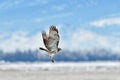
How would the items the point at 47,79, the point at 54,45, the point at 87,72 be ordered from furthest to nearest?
the point at 54,45 → the point at 87,72 → the point at 47,79

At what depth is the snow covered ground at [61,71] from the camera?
7129 millimetres

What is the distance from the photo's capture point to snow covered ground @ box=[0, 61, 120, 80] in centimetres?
713

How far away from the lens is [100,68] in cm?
753

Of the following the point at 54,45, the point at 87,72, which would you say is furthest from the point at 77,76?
the point at 54,45

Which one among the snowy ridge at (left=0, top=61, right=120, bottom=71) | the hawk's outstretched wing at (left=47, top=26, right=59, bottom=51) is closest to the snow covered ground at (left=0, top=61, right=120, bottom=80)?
the snowy ridge at (left=0, top=61, right=120, bottom=71)

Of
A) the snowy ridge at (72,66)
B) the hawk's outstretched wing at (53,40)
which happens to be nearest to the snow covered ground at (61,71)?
the snowy ridge at (72,66)

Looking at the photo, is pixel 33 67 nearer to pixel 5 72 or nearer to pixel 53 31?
pixel 5 72

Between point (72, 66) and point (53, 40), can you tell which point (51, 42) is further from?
point (72, 66)

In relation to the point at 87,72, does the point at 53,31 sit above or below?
above

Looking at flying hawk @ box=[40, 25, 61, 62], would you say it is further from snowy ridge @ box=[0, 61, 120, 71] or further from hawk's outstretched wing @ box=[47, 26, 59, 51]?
snowy ridge @ box=[0, 61, 120, 71]

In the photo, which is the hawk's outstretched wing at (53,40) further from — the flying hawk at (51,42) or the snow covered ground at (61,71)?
the snow covered ground at (61,71)

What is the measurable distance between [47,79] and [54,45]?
1.71m

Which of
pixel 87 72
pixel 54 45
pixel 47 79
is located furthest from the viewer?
pixel 54 45

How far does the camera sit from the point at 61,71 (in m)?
7.44
